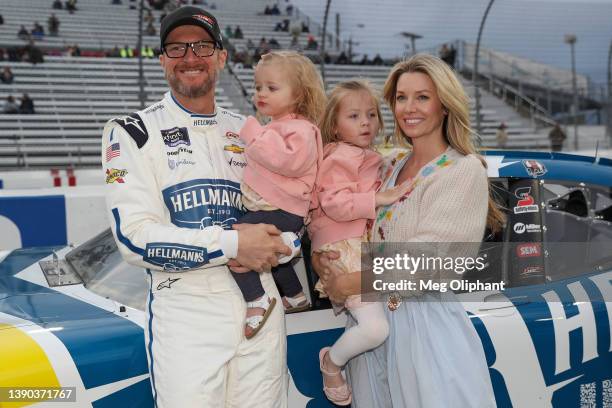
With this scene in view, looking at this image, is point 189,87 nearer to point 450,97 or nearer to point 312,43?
point 450,97

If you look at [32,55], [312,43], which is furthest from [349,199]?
[312,43]

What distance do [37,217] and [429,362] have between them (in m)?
5.36

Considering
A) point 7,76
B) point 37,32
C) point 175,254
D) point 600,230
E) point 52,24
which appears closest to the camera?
point 175,254

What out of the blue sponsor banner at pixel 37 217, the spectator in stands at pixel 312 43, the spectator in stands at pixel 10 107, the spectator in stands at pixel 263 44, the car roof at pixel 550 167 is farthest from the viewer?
the spectator in stands at pixel 312 43

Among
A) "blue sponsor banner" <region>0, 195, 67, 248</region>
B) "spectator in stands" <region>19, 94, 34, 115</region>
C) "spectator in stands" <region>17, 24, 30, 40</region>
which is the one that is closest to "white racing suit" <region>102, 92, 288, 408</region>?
"blue sponsor banner" <region>0, 195, 67, 248</region>

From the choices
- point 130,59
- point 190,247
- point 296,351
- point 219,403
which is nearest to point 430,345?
point 296,351

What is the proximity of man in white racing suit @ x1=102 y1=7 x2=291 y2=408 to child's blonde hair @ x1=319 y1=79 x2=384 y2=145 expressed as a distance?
1.42 ft

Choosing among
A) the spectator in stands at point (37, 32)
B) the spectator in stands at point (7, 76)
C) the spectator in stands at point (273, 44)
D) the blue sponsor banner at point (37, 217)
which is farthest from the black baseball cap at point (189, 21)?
the spectator in stands at point (37, 32)

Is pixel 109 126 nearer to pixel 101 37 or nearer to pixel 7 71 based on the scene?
pixel 7 71

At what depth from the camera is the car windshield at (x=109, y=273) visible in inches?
105

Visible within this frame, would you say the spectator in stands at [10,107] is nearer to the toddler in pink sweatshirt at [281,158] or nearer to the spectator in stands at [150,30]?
the spectator in stands at [150,30]

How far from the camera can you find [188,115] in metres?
2.33

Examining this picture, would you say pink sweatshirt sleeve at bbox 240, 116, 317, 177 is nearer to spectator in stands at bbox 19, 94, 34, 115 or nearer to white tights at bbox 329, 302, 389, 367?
white tights at bbox 329, 302, 389, 367

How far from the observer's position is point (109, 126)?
226cm
